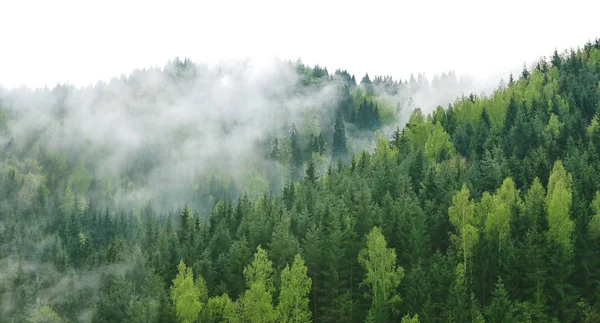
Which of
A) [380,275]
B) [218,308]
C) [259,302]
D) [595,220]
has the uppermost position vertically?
[595,220]

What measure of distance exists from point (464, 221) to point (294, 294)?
84.6ft

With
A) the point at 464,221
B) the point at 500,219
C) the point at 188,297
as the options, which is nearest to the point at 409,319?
the point at 464,221

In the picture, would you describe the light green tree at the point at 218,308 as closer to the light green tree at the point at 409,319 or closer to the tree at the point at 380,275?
the tree at the point at 380,275

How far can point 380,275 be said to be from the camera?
71875 mm

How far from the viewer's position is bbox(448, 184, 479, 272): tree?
7691 centimetres

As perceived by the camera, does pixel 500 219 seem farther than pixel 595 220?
Yes

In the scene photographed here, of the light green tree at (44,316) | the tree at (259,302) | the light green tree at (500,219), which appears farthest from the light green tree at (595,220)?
the light green tree at (44,316)

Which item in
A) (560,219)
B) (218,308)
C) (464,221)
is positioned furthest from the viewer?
(464,221)

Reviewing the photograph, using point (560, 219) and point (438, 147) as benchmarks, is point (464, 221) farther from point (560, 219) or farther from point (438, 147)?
point (438, 147)

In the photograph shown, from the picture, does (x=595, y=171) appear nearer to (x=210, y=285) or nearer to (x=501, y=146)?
(x=501, y=146)

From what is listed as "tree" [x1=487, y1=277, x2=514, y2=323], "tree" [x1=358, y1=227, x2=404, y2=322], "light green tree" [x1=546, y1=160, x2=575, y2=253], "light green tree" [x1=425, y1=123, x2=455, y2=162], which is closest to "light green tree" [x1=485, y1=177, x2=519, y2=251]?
"light green tree" [x1=546, y1=160, x2=575, y2=253]

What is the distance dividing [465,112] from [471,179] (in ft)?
194

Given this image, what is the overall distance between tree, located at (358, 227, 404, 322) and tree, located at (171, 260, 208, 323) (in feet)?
68.5

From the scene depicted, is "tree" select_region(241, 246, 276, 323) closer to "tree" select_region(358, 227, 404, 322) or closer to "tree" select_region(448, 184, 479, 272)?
"tree" select_region(358, 227, 404, 322)
